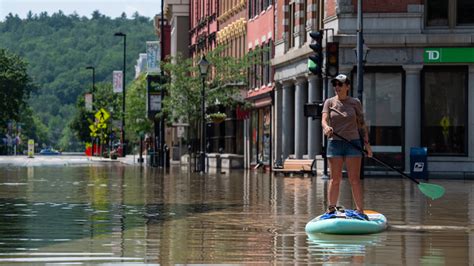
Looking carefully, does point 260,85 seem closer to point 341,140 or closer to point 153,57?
point 153,57

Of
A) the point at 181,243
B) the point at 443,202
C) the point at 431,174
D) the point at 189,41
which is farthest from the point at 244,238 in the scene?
the point at 189,41

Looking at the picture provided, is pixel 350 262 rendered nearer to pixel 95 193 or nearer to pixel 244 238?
pixel 244 238

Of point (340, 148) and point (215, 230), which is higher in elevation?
point (340, 148)

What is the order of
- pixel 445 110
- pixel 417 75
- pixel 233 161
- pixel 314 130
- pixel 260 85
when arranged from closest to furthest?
pixel 417 75 → pixel 445 110 → pixel 314 130 → pixel 260 85 → pixel 233 161

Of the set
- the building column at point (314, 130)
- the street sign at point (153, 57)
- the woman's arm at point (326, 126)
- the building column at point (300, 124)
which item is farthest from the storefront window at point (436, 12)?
the street sign at point (153, 57)

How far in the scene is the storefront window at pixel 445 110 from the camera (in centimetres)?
5006

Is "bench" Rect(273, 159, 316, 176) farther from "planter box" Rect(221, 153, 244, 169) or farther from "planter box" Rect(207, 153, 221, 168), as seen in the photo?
"planter box" Rect(207, 153, 221, 168)

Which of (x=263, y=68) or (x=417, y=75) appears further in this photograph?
(x=263, y=68)

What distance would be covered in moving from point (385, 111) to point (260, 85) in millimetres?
18416

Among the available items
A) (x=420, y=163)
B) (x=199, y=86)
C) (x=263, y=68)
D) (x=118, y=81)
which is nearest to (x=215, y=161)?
(x=199, y=86)

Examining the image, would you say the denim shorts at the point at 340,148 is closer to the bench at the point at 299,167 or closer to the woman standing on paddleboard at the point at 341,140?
the woman standing on paddleboard at the point at 341,140

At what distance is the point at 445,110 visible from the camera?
50344mm

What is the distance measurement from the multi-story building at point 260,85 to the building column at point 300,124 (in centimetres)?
676

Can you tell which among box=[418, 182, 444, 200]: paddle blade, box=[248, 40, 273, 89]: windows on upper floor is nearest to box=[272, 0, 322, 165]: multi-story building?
box=[248, 40, 273, 89]: windows on upper floor
